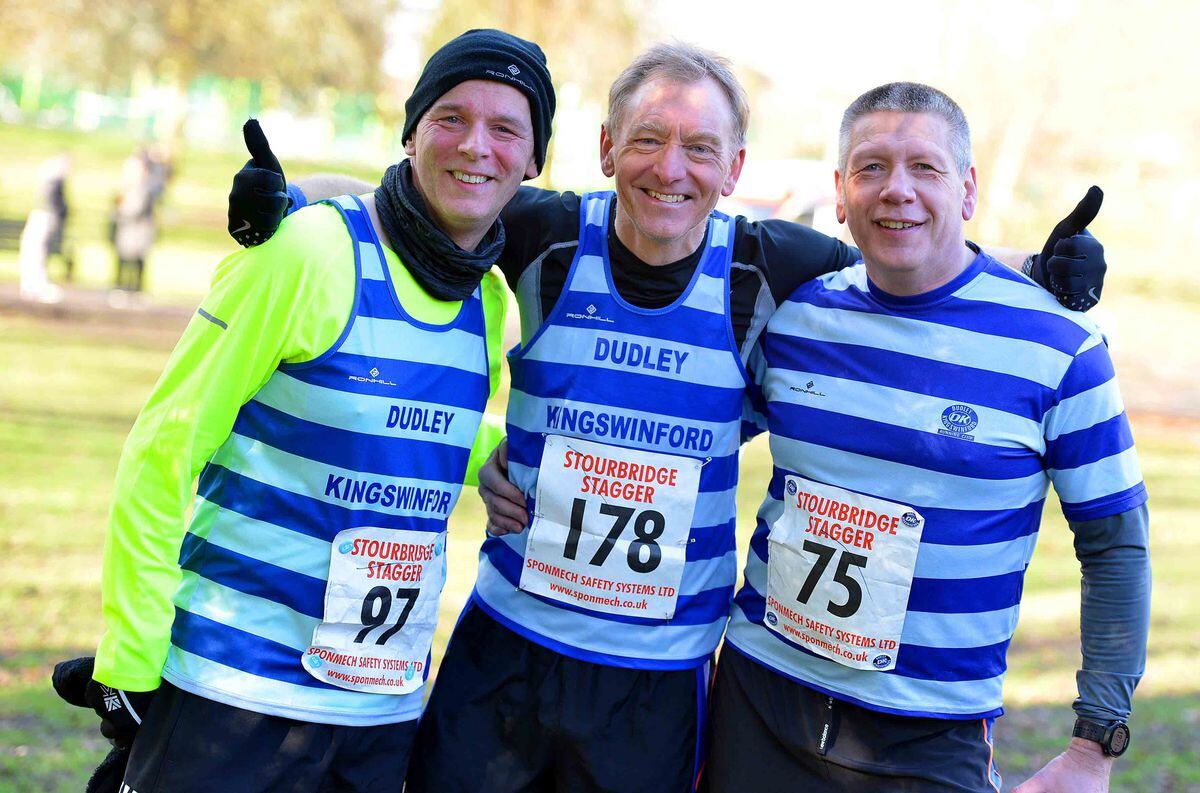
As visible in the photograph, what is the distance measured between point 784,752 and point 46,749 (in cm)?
309

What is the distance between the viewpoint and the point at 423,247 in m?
2.68

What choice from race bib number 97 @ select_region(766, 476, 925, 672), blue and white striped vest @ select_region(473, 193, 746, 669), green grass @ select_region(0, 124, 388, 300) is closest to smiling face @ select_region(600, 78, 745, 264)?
blue and white striped vest @ select_region(473, 193, 746, 669)

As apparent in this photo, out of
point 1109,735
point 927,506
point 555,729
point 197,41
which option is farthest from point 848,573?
point 197,41

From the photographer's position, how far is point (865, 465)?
2869mm

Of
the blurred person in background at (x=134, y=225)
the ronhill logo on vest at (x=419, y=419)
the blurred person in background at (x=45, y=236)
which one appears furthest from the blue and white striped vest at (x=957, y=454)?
the blurred person in background at (x=134, y=225)

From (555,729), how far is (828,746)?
0.68 metres

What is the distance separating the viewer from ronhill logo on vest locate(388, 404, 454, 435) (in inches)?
104

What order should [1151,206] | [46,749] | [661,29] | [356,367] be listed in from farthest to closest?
[1151,206] < [661,29] < [46,749] < [356,367]

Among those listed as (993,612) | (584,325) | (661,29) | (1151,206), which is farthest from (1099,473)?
(1151,206)

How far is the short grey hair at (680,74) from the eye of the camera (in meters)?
3.03

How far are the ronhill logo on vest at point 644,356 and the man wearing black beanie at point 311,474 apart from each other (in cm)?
37

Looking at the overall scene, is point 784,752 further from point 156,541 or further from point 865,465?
point 156,541

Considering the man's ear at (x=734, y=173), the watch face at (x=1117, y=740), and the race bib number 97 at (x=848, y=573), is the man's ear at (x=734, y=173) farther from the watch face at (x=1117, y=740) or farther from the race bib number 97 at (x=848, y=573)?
the watch face at (x=1117, y=740)

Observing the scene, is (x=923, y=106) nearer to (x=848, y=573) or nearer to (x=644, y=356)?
(x=644, y=356)
